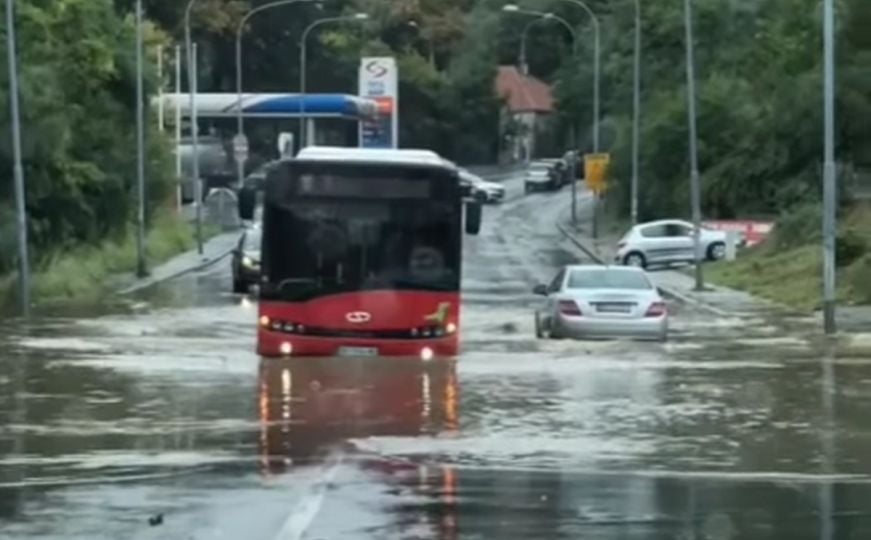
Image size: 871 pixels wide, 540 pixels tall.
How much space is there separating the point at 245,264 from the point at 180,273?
11.1 meters

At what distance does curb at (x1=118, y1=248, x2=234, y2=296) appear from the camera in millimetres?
54344

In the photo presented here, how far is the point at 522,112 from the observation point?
135 meters

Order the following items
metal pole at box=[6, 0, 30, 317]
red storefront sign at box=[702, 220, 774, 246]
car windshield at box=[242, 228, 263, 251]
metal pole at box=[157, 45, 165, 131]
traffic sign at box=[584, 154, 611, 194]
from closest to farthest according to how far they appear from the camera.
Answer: metal pole at box=[6, 0, 30, 317]
car windshield at box=[242, 228, 263, 251]
metal pole at box=[157, 45, 165, 131]
red storefront sign at box=[702, 220, 774, 246]
traffic sign at box=[584, 154, 611, 194]

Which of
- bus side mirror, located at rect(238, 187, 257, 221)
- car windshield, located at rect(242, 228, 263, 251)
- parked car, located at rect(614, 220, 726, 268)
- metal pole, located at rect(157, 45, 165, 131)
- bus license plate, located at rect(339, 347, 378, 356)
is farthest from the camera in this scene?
metal pole, located at rect(157, 45, 165, 131)

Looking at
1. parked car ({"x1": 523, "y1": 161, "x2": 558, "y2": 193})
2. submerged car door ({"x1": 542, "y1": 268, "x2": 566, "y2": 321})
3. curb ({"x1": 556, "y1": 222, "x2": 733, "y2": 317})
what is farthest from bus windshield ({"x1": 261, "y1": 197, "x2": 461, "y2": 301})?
parked car ({"x1": 523, "y1": 161, "x2": 558, "y2": 193})

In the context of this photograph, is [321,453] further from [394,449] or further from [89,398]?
[89,398]

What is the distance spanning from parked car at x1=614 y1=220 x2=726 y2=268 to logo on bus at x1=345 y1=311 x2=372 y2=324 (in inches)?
1552

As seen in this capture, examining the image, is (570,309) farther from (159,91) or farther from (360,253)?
(159,91)

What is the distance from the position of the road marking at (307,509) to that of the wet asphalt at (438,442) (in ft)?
0.08

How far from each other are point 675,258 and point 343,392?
44600mm

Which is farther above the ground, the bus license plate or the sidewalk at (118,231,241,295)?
the bus license plate

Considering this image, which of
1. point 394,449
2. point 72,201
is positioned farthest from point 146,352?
point 72,201

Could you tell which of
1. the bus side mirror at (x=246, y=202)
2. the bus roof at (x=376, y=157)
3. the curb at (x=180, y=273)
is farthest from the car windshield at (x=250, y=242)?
the bus roof at (x=376, y=157)

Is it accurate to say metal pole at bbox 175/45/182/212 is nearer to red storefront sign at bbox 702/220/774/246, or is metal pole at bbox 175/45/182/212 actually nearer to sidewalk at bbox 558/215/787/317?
sidewalk at bbox 558/215/787/317
